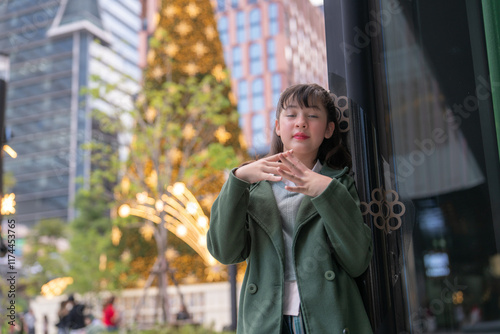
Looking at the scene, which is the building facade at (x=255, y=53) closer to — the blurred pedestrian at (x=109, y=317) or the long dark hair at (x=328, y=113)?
the blurred pedestrian at (x=109, y=317)

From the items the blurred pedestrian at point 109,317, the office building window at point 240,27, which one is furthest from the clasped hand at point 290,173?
the office building window at point 240,27

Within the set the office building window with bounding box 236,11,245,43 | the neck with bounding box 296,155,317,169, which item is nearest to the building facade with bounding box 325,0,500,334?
the neck with bounding box 296,155,317,169

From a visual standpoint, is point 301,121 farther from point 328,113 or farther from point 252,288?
point 252,288

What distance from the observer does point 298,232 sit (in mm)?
1176

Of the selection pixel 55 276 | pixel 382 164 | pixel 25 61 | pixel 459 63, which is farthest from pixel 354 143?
pixel 25 61

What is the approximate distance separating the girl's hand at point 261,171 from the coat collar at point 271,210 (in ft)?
0.33

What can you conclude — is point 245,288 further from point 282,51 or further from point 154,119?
point 282,51

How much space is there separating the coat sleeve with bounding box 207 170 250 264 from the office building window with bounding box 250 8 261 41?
2110 centimetres

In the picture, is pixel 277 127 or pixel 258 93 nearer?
pixel 277 127

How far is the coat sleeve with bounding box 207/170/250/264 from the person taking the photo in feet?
3.83

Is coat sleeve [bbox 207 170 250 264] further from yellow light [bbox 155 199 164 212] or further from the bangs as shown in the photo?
yellow light [bbox 155 199 164 212]

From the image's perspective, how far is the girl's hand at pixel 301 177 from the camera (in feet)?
→ 3.65

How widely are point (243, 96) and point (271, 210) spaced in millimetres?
21410

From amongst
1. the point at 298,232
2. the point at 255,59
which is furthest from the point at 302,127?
the point at 255,59
